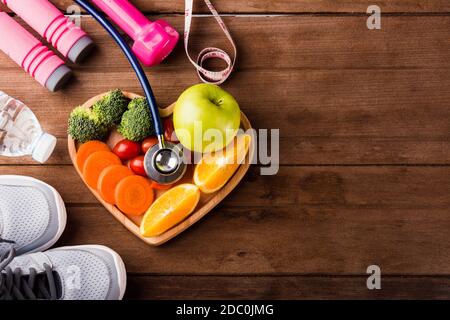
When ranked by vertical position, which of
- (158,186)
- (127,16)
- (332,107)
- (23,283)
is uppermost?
(127,16)

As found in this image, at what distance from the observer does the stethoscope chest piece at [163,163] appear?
143cm

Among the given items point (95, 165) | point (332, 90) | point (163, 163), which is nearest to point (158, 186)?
point (163, 163)

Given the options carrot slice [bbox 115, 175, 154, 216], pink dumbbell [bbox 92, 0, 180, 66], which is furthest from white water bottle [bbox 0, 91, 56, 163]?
pink dumbbell [bbox 92, 0, 180, 66]

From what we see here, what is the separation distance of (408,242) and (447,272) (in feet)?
0.41

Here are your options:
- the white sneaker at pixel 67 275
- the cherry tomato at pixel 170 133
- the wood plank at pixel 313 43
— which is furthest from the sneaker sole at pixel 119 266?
the wood plank at pixel 313 43

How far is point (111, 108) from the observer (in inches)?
57.1

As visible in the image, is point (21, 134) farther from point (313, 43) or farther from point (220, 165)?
point (313, 43)

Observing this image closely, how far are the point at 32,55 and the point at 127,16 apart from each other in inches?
10.5

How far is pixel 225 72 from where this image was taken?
4.99 feet

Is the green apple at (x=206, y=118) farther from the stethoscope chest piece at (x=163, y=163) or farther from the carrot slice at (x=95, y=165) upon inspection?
the carrot slice at (x=95, y=165)

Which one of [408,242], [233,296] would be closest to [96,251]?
[233,296]

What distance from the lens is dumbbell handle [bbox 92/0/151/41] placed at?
149 centimetres

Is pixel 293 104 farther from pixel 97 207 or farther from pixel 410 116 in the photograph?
pixel 97 207

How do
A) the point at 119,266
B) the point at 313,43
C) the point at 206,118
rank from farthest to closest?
the point at 313,43 < the point at 119,266 < the point at 206,118
